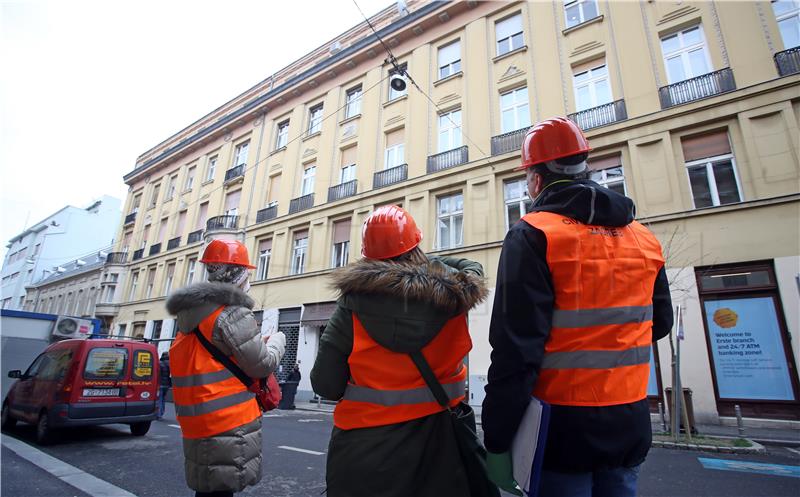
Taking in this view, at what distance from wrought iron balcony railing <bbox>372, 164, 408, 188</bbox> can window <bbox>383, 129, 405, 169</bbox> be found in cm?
42

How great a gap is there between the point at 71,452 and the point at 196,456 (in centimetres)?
564

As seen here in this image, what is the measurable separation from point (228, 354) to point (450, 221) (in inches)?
535

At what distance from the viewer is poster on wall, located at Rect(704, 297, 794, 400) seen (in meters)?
9.13

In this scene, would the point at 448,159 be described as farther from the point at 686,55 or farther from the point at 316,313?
the point at 316,313

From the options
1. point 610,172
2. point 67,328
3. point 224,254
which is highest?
point 610,172

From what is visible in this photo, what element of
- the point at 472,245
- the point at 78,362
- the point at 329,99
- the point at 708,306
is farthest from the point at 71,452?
the point at 329,99

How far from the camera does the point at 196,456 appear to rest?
7.08ft

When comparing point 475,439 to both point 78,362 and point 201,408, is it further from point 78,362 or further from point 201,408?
point 78,362

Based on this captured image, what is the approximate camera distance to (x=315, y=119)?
22141 mm

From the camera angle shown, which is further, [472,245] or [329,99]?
[329,99]

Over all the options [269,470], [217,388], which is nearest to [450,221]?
[269,470]

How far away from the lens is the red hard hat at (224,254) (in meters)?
2.73

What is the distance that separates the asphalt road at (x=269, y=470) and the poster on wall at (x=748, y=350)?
9.36 ft

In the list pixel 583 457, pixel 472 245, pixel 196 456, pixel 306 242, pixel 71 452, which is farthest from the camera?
pixel 306 242
